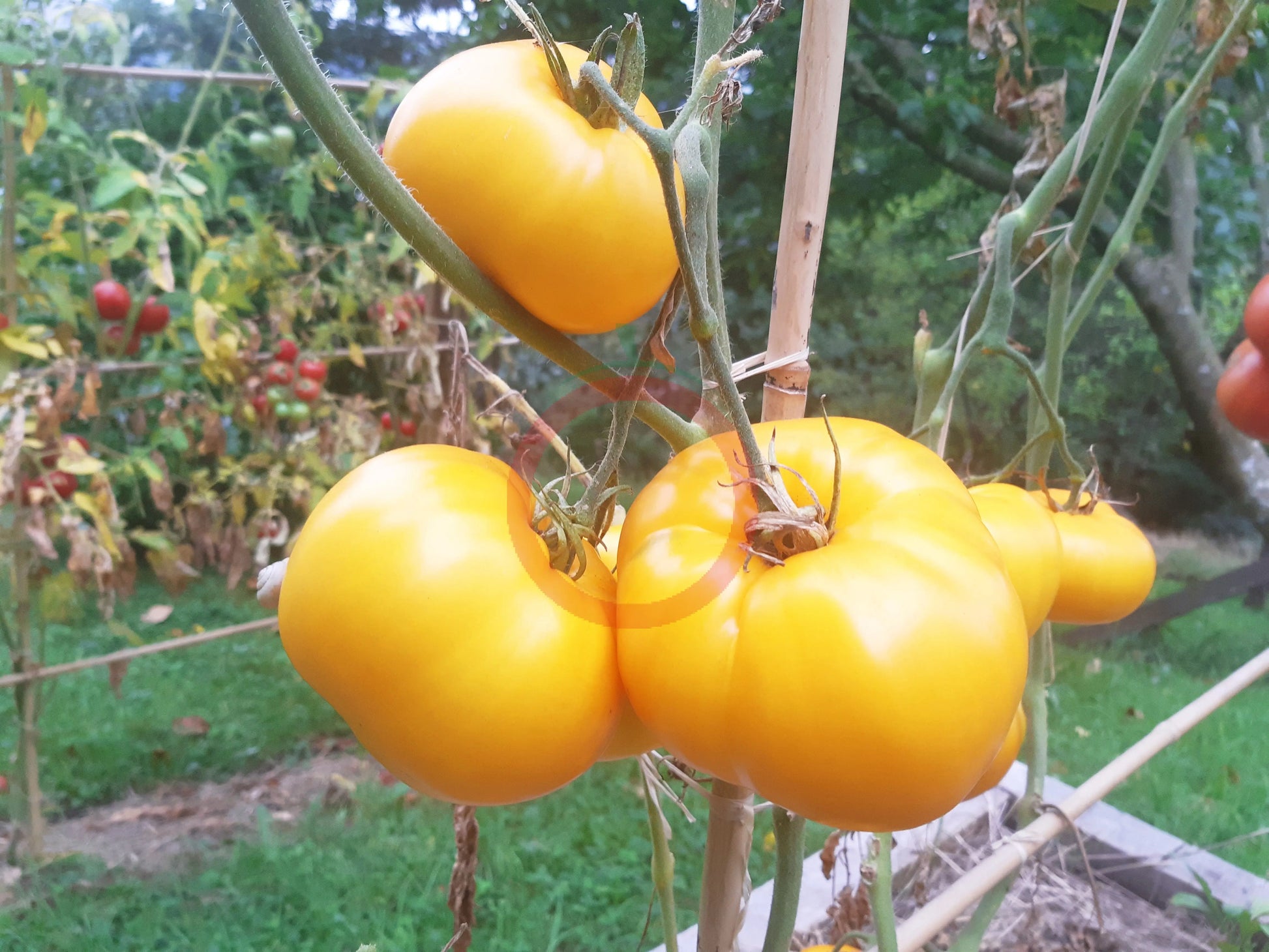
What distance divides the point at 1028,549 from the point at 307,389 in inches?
69.2

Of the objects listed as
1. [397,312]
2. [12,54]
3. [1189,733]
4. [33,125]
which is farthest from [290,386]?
[1189,733]

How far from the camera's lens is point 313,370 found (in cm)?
193

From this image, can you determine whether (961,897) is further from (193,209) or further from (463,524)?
(193,209)

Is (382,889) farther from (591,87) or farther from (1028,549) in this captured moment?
(591,87)

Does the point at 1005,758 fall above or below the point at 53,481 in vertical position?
above

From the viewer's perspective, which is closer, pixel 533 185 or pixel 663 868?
pixel 533 185

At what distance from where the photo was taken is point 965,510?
0.33 m

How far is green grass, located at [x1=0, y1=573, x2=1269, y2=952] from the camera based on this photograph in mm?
1361

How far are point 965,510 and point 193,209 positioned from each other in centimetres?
166

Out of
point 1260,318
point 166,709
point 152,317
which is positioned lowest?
point 166,709

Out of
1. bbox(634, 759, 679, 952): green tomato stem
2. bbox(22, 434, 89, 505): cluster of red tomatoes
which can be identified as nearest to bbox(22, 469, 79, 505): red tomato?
bbox(22, 434, 89, 505): cluster of red tomatoes

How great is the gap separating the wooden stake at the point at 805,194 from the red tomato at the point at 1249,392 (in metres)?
0.86

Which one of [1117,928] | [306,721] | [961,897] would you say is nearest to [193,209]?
[306,721]

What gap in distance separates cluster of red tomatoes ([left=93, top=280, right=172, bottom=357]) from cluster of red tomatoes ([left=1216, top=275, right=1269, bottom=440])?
1867mm
